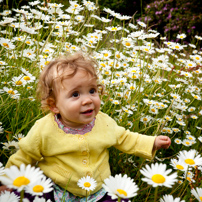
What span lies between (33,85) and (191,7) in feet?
15.8

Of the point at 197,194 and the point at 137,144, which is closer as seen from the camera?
the point at 197,194

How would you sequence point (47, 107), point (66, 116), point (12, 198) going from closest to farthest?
point (12, 198), point (66, 116), point (47, 107)

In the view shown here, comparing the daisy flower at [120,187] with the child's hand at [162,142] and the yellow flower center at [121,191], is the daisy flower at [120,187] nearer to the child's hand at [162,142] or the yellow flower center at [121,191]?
the yellow flower center at [121,191]

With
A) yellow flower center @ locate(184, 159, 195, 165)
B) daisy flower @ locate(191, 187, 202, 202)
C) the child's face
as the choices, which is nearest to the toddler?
the child's face

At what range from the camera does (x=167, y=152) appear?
1.81m

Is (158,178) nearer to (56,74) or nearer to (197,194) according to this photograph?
(197,194)

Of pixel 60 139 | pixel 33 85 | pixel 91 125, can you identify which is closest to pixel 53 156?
pixel 60 139

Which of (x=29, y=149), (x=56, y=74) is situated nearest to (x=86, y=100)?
(x=56, y=74)

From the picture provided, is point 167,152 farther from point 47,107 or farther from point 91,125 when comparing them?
point 47,107

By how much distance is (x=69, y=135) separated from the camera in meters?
1.13

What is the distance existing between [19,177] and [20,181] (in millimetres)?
18

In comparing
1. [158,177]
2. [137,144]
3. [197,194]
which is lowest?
[137,144]

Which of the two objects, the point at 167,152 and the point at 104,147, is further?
the point at 167,152

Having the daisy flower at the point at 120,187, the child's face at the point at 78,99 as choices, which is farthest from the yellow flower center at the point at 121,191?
the child's face at the point at 78,99
